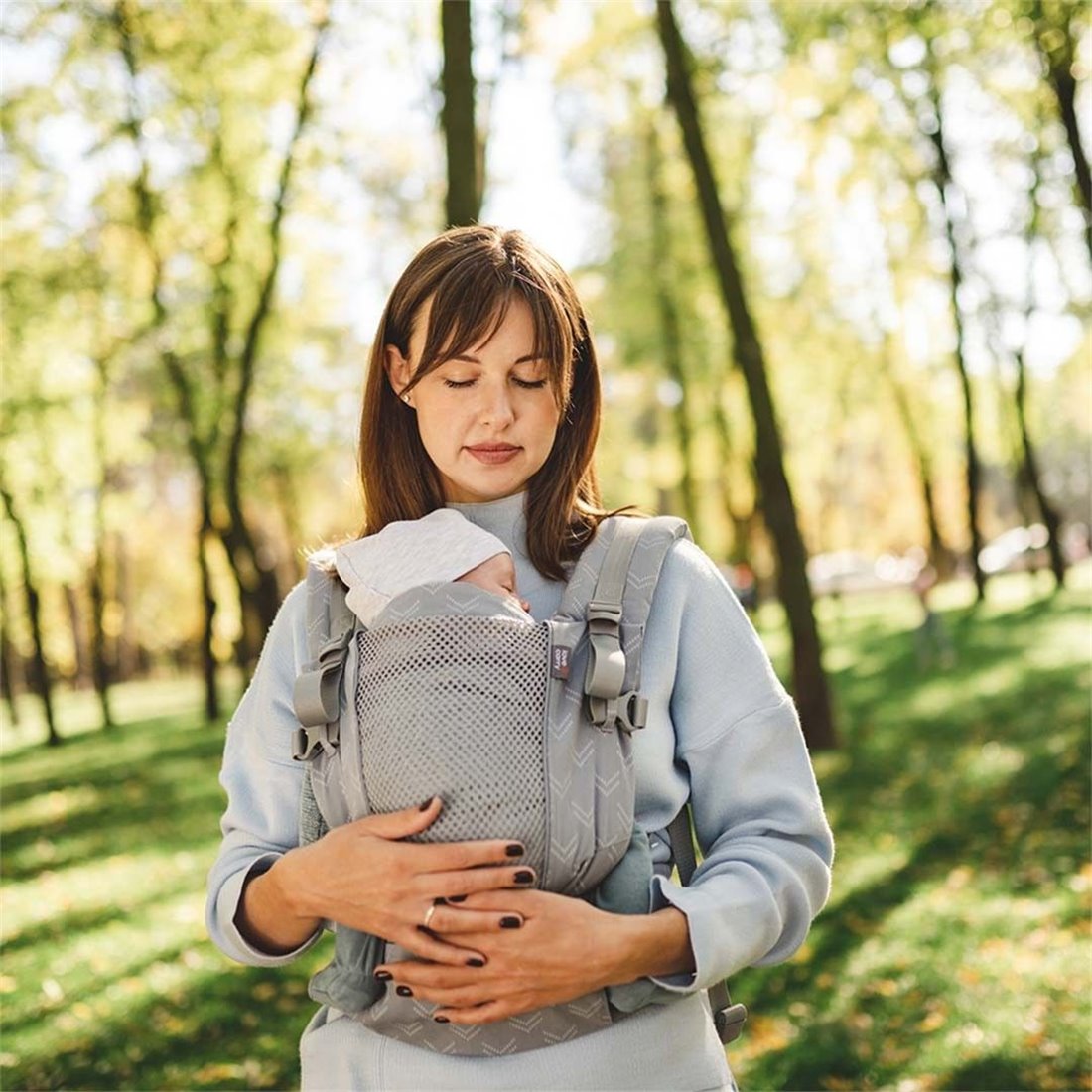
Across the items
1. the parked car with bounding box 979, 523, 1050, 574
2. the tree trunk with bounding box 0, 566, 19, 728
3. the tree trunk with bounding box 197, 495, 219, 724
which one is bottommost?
the parked car with bounding box 979, 523, 1050, 574

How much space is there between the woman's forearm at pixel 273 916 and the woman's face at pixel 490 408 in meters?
0.67

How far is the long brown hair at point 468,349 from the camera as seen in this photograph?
2.12 metres

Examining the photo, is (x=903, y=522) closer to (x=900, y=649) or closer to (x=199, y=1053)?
(x=900, y=649)

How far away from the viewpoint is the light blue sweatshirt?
6.17ft

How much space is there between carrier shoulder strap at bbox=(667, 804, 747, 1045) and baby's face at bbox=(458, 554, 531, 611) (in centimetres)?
40

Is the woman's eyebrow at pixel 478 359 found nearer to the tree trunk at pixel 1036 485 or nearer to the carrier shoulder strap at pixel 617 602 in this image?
the carrier shoulder strap at pixel 617 602

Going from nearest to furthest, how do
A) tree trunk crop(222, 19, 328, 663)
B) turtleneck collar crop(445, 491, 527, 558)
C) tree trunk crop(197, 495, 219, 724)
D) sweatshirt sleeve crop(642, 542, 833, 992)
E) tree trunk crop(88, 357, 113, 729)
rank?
sweatshirt sleeve crop(642, 542, 833, 992) → turtleneck collar crop(445, 491, 527, 558) → tree trunk crop(222, 19, 328, 663) → tree trunk crop(197, 495, 219, 724) → tree trunk crop(88, 357, 113, 729)

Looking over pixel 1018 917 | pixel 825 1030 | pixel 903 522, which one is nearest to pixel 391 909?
pixel 825 1030

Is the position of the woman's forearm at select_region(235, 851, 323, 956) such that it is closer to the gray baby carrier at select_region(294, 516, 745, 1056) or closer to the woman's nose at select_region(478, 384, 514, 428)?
→ the gray baby carrier at select_region(294, 516, 745, 1056)

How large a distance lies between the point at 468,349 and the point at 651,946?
914 mm

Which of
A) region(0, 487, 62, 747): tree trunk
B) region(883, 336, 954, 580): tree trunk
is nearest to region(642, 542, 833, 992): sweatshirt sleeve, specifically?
region(0, 487, 62, 747): tree trunk

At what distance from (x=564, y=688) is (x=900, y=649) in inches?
775

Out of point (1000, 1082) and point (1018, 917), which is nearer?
point (1000, 1082)

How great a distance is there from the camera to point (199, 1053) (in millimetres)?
6793
